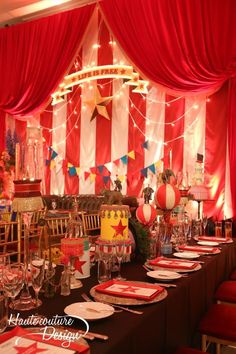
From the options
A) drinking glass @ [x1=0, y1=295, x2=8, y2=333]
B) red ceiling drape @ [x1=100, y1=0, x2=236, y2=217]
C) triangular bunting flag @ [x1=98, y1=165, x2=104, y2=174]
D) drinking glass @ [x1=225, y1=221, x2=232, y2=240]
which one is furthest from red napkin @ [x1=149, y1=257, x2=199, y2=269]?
triangular bunting flag @ [x1=98, y1=165, x2=104, y2=174]

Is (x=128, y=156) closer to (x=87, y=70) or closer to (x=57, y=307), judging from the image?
(x=87, y=70)

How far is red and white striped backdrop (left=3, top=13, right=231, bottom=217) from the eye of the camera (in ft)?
16.9

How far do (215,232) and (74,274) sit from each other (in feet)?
9.90

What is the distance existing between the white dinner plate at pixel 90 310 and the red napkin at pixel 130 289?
13cm

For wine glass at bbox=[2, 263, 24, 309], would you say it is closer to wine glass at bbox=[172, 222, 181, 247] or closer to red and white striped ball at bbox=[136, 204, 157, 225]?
red and white striped ball at bbox=[136, 204, 157, 225]

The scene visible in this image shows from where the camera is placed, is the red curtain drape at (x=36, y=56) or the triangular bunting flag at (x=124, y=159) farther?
the red curtain drape at (x=36, y=56)

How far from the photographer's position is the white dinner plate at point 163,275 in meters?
1.74

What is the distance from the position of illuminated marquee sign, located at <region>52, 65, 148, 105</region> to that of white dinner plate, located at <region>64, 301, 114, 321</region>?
14.8ft

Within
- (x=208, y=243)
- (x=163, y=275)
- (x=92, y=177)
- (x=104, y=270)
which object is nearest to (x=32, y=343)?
(x=104, y=270)

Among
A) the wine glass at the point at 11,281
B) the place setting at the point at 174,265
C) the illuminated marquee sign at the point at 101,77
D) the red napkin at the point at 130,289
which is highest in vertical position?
the illuminated marquee sign at the point at 101,77

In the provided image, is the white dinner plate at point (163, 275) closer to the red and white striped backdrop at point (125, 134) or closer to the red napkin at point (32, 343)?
the red napkin at point (32, 343)

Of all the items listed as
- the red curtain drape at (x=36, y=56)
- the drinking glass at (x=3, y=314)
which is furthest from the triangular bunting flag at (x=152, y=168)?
the drinking glass at (x=3, y=314)

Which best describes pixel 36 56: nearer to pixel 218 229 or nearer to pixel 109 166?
pixel 109 166

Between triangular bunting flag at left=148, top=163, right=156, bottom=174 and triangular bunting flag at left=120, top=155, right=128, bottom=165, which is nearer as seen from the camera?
triangular bunting flag at left=148, top=163, right=156, bottom=174
